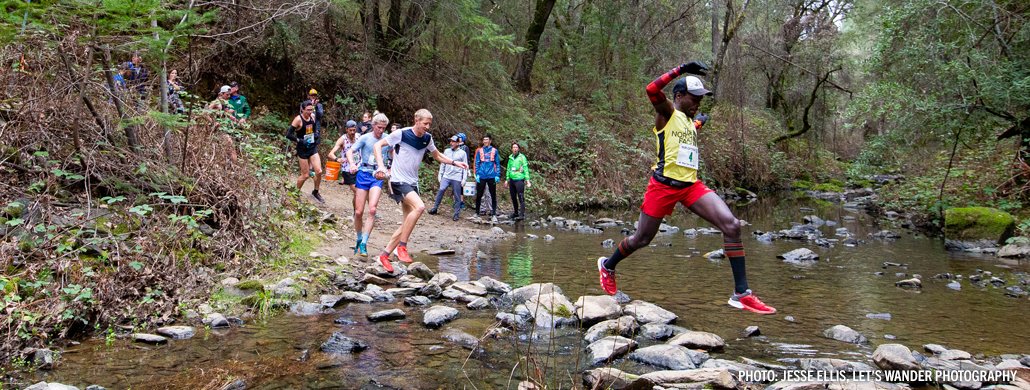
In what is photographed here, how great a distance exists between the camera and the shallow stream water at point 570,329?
3.87 meters

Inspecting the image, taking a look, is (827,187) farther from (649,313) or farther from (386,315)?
(386,315)

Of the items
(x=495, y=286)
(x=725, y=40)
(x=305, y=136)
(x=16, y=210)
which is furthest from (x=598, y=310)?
(x=725, y=40)

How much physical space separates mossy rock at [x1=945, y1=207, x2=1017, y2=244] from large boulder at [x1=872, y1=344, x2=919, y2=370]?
10.2m

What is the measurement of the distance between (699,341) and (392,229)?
7.96 meters

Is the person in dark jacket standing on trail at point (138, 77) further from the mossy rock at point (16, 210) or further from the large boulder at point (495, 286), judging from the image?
the large boulder at point (495, 286)

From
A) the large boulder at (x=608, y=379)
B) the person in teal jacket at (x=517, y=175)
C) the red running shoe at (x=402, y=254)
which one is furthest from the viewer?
the person in teal jacket at (x=517, y=175)

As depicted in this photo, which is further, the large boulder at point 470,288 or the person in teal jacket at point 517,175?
the person in teal jacket at point 517,175

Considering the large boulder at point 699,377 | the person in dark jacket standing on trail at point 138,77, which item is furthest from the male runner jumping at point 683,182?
the person in dark jacket standing on trail at point 138,77

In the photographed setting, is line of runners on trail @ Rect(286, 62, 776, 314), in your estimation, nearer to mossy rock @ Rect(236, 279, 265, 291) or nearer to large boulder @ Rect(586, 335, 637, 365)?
large boulder @ Rect(586, 335, 637, 365)

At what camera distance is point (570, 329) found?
5254mm

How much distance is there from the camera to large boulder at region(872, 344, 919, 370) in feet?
13.3

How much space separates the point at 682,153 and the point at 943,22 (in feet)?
39.1

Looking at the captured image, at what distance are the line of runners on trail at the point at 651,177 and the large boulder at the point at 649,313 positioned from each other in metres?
0.34

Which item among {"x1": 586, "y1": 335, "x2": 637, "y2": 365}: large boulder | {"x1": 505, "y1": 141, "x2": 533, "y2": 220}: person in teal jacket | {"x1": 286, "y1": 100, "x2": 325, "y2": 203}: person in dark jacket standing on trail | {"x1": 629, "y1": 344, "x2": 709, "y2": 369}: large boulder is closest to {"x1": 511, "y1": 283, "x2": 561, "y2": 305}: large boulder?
{"x1": 586, "y1": 335, "x2": 637, "y2": 365}: large boulder
